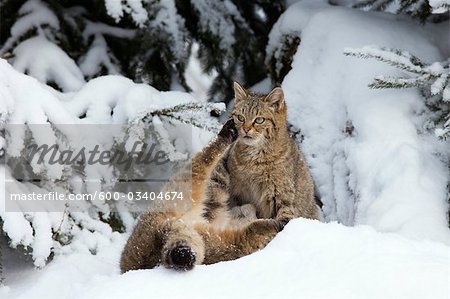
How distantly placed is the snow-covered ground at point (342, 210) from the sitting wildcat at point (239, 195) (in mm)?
264

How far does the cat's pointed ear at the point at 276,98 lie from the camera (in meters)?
4.05

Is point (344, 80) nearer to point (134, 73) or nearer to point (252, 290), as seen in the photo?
point (134, 73)

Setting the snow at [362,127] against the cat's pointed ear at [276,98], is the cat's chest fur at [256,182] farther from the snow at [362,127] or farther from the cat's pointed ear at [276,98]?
the snow at [362,127]

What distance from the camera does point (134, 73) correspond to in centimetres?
555

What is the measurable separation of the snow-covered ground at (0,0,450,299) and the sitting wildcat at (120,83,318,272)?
0.26 m

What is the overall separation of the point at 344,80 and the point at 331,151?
0.48 meters

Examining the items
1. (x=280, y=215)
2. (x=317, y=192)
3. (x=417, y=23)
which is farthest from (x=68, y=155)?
(x=417, y=23)

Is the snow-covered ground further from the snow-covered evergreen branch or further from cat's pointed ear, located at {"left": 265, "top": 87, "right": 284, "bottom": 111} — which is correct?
cat's pointed ear, located at {"left": 265, "top": 87, "right": 284, "bottom": 111}

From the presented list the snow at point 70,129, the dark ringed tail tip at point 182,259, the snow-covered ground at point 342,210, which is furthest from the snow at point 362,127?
the dark ringed tail tip at point 182,259

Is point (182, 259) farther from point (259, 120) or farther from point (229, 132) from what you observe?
point (259, 120)

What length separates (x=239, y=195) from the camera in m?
3.95

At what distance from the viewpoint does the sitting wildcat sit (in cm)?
293

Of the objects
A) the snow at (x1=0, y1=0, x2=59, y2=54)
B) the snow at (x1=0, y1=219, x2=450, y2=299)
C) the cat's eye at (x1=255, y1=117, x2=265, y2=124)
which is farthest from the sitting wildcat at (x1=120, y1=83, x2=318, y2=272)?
the snow at (x1=0, y1=0, x2=59, y2=54)

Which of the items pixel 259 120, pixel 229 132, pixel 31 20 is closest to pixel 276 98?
pixel 259 120
